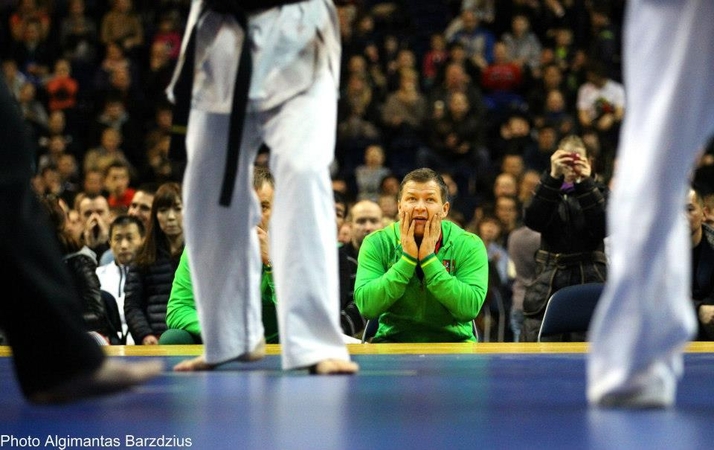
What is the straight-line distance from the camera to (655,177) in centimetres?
254

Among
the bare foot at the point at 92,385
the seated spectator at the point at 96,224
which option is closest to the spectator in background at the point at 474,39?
the seated spectator at the point at 96,224

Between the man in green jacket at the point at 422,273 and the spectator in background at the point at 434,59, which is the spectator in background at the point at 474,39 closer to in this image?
the spectator in background at the point at 434,59

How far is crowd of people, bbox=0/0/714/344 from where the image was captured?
6.80 metres

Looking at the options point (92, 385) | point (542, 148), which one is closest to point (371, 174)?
point (542, 148)

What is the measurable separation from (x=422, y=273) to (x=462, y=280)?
0.18 metres

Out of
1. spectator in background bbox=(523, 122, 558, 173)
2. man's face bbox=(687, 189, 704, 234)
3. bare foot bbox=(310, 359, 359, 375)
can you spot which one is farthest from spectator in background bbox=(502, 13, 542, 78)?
bare foot bbox=(310, 359, 359, 375)

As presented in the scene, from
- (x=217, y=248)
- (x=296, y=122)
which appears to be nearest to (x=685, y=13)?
(x=296, y=122)

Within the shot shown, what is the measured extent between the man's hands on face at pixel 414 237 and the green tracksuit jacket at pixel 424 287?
36 mm

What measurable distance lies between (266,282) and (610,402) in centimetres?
338

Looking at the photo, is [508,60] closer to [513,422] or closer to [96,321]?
[96,321]

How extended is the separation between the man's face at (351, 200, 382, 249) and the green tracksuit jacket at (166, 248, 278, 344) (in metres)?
1.85

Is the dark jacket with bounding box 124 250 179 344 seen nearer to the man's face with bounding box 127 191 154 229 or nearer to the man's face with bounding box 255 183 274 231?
the man's face with bounding box 255 183 274 231

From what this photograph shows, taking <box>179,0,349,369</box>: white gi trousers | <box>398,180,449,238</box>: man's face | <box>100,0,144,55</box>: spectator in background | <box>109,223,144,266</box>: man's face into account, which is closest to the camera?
<box>179,0,349,369</box>: white gi trousers

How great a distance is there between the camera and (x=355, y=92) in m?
13.2
